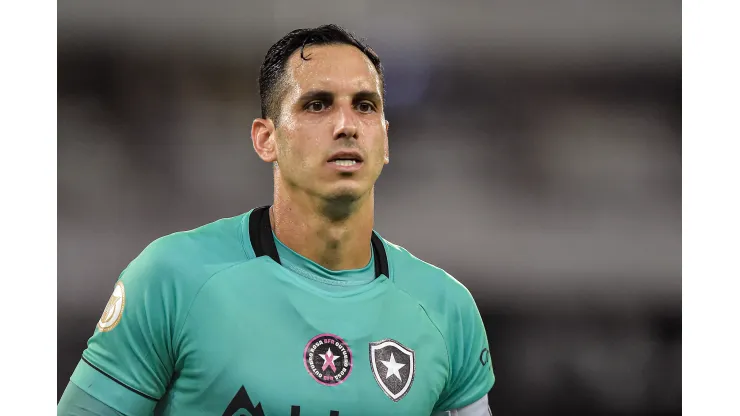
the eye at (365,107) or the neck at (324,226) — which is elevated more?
the eye at (365,107)

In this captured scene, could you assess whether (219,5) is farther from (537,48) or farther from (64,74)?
(537,48)

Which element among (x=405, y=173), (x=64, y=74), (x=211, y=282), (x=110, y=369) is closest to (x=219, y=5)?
(x=64, y=74)

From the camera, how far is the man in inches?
88.5

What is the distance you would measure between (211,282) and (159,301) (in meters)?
0.15

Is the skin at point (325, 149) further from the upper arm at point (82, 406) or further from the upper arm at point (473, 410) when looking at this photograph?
the upper arm at point (82, 406)

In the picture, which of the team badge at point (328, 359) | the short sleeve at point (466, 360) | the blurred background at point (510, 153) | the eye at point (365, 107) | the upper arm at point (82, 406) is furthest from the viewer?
the blurred background at point (510, 153)

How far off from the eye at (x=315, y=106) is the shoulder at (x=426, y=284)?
1.75 feet

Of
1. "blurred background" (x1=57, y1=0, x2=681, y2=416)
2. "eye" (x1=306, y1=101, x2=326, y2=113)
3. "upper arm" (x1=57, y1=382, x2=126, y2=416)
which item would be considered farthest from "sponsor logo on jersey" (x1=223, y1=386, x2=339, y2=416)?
"blurred background" (x1=57, y1=0, x2=681, y2=416)

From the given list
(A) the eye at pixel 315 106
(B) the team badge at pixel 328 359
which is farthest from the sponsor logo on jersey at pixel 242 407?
(A) the eye at pixel 315 106

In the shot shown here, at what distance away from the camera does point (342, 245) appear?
249cm

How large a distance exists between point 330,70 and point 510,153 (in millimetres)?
1223

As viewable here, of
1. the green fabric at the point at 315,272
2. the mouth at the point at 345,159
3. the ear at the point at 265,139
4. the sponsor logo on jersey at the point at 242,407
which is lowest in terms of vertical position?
the sponsor logo on jersey at the point at 242,407

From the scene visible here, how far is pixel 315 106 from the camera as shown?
2.39m

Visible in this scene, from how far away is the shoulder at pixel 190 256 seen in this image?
232 cm
